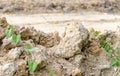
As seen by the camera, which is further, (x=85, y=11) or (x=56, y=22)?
(x=85, y=11)

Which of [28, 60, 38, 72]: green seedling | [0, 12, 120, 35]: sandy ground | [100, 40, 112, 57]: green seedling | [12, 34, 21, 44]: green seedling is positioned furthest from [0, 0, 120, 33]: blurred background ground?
[28, 60, 38, 72]: green seedling

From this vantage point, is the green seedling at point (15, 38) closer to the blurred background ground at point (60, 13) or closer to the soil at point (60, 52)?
the soil at point (60, 52)

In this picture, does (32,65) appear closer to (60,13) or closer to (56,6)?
(60,13)

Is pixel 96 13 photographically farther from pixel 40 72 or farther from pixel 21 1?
pixel 40 72

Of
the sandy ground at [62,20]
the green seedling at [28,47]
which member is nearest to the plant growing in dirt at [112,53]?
the green seedling at [28,47]

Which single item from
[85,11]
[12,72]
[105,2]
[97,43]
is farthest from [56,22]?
[12,72]

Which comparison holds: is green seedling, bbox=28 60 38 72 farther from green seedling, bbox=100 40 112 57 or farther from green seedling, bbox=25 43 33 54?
green seedling, bbox=100 40 112 57

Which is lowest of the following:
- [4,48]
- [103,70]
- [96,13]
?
[96,13]
